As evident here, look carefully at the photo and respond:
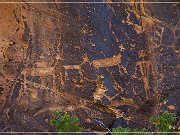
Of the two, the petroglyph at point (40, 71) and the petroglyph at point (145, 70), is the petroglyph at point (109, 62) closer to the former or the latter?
→ the petroglyph at point (145, 70)

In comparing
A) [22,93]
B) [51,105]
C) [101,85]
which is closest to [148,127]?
[101,85]

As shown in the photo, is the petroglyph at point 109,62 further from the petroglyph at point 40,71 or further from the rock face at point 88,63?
the petroglyph at point 40,71

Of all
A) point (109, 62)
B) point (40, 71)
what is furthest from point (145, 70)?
point (40, 71)

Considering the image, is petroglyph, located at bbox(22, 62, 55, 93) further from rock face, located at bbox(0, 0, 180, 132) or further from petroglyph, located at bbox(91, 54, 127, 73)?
petroglyph, located at bbox(91, 54, 127, 73)

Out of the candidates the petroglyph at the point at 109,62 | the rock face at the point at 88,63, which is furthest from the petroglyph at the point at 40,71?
the petroglyph at the point at 109,62

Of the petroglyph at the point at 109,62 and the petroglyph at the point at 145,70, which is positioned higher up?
the petroglyph at the point at 109,62

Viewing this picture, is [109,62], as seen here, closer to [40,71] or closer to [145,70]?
[145,70]

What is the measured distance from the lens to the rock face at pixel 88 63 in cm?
440

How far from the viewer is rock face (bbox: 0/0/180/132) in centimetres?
440

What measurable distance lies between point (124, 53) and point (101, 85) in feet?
1.20

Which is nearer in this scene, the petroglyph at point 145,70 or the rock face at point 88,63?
the rock face at point 88,63

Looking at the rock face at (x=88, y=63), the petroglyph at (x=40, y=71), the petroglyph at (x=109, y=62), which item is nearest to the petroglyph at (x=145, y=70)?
the rock face at (x=88, y=63)

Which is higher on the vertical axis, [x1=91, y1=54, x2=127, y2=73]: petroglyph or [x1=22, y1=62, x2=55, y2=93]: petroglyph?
[x1=91, y1=54, x2=127, y2=73]: petroglyph

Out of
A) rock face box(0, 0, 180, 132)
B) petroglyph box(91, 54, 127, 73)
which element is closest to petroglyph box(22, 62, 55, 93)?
rock face box(0, 0, 180, 132)
